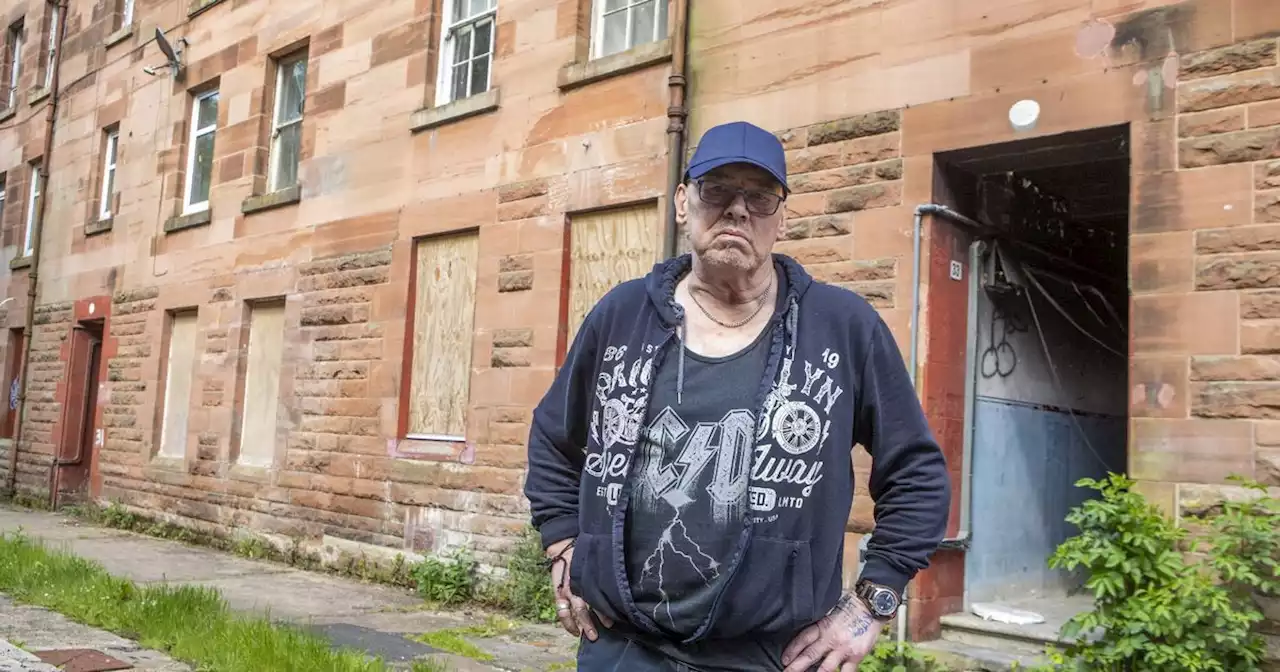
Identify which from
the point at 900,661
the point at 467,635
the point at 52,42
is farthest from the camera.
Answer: the point at 52,42

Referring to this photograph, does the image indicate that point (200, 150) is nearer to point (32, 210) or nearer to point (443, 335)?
point (32, 210)

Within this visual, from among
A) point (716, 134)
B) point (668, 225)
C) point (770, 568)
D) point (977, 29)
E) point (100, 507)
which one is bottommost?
Answer: point (100, 507)

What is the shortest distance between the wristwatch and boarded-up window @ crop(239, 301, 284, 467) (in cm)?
1049

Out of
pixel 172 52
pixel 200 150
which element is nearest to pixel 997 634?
pixel 200 150

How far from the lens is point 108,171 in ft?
54.6

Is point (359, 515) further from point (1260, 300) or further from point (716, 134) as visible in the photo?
point (716, 134)

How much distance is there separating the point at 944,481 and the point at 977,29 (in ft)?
15.7

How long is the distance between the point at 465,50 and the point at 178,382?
20.5ft

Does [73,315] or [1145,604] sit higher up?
[73,315]

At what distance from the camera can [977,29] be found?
6648 mm

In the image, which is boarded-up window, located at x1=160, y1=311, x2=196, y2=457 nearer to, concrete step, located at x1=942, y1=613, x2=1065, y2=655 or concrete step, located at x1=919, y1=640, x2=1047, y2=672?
concrete step, located at x1=942, y1=613, x2=1065, y2=655

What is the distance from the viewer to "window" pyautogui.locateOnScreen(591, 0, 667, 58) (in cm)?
892

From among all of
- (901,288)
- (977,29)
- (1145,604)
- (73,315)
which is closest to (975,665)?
(1145,604)

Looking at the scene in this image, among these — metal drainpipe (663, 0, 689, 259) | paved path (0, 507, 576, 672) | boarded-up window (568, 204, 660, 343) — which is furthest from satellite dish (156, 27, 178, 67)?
metal drainpipe (663, 0, 689, 259)
